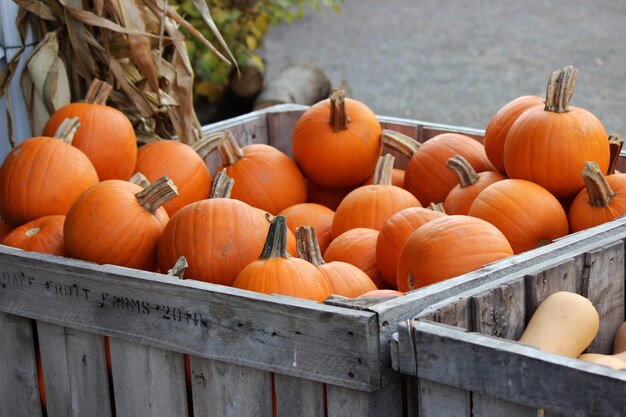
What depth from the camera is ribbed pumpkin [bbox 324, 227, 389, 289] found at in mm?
2326

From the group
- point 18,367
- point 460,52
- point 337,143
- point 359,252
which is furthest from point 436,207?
point 460,52

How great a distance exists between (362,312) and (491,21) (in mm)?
→ 8622

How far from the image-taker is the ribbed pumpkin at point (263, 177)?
282 centimetres

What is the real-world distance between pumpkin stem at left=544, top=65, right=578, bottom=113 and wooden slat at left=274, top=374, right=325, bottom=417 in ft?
3.74

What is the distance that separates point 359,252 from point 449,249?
400mm

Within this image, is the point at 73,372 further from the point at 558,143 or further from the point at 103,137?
the point at 558,143

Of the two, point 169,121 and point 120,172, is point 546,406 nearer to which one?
point 120,172

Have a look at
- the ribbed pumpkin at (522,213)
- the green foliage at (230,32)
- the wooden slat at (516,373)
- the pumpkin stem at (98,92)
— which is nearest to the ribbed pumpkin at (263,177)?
the pumpkin stem at (98,92)

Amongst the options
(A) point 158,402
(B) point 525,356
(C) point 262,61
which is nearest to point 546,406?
(B) point 525,356

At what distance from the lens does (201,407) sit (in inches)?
72.6

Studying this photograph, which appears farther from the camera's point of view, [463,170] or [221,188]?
[463,170]

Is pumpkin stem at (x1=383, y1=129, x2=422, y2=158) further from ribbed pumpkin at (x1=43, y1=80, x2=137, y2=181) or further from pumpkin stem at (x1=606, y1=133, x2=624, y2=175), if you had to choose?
ribbed pumpkin at (x1=43, y1=80, x2=137, y2=181)

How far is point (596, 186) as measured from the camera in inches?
87.4

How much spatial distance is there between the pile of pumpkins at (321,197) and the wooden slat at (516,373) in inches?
15.9
